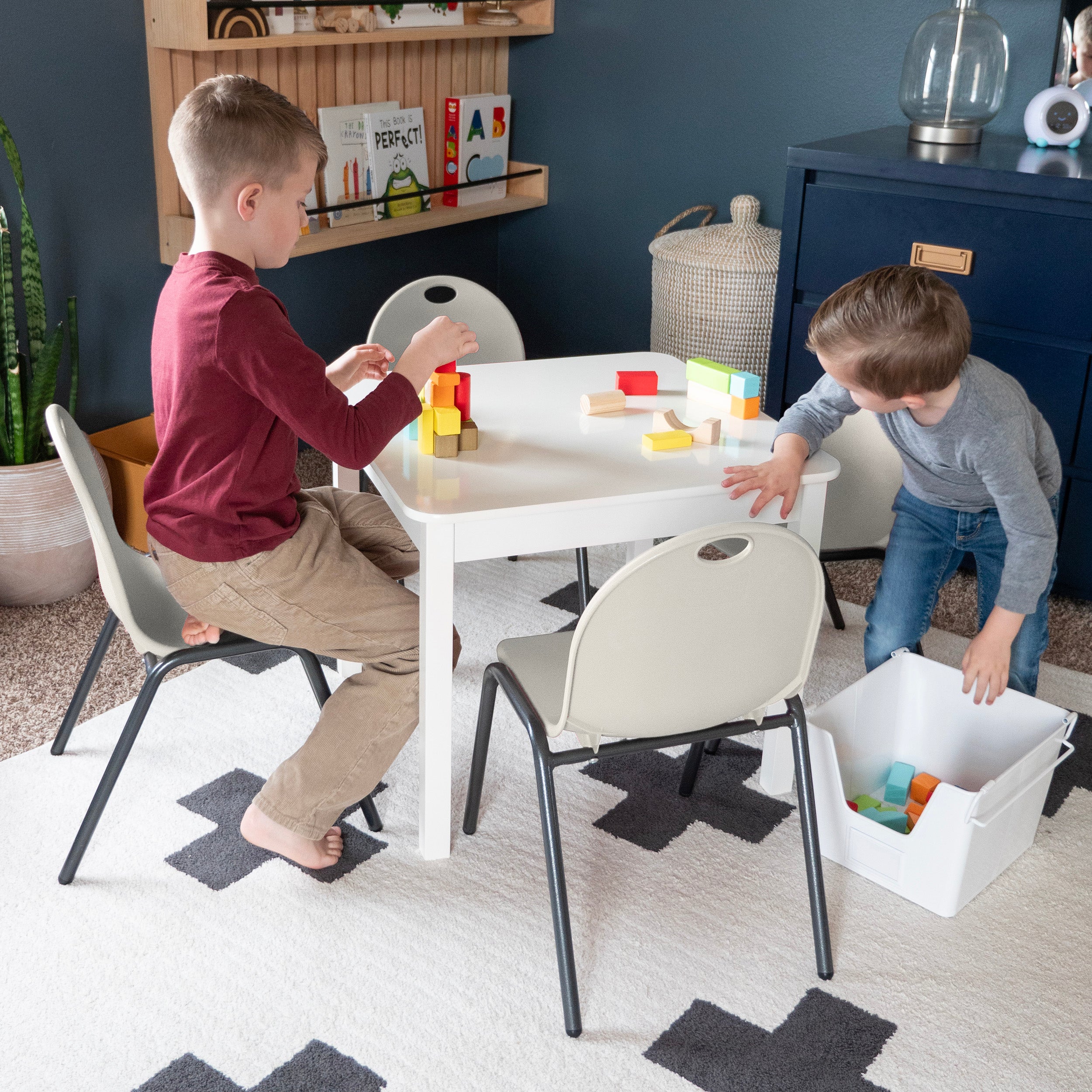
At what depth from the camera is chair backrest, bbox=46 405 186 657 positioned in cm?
159

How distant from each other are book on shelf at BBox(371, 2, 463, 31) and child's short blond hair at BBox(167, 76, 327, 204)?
1.72 meters

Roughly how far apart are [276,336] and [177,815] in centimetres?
85

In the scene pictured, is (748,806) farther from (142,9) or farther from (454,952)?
(142,9)

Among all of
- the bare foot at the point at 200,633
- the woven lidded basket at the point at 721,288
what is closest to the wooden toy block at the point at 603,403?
the bare foot at the point at 200,633

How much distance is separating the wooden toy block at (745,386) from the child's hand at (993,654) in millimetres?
515

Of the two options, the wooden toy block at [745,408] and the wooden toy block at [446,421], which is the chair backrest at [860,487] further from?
the wooden toy block at [446,421]

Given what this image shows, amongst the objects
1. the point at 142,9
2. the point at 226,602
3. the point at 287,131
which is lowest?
the point at 226,602

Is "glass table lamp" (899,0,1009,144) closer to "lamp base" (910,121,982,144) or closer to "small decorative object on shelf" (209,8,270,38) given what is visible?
"lamp base" (910,121,982,144)

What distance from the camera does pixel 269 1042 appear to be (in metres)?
1.49

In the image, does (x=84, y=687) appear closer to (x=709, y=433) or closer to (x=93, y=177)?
(x=709, y=433)

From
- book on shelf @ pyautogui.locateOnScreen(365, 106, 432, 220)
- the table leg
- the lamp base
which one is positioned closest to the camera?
the table leg

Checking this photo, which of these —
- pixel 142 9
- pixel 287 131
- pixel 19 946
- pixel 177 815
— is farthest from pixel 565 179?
pixel 19 946

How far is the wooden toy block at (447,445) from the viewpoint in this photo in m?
1.73

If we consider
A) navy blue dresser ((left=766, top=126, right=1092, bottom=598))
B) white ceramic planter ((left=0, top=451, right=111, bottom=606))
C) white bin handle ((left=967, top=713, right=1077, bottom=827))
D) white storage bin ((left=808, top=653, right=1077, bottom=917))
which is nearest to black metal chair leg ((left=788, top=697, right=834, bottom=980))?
white storage bin ((left=808, top=653, right=1077, bottom=917))
